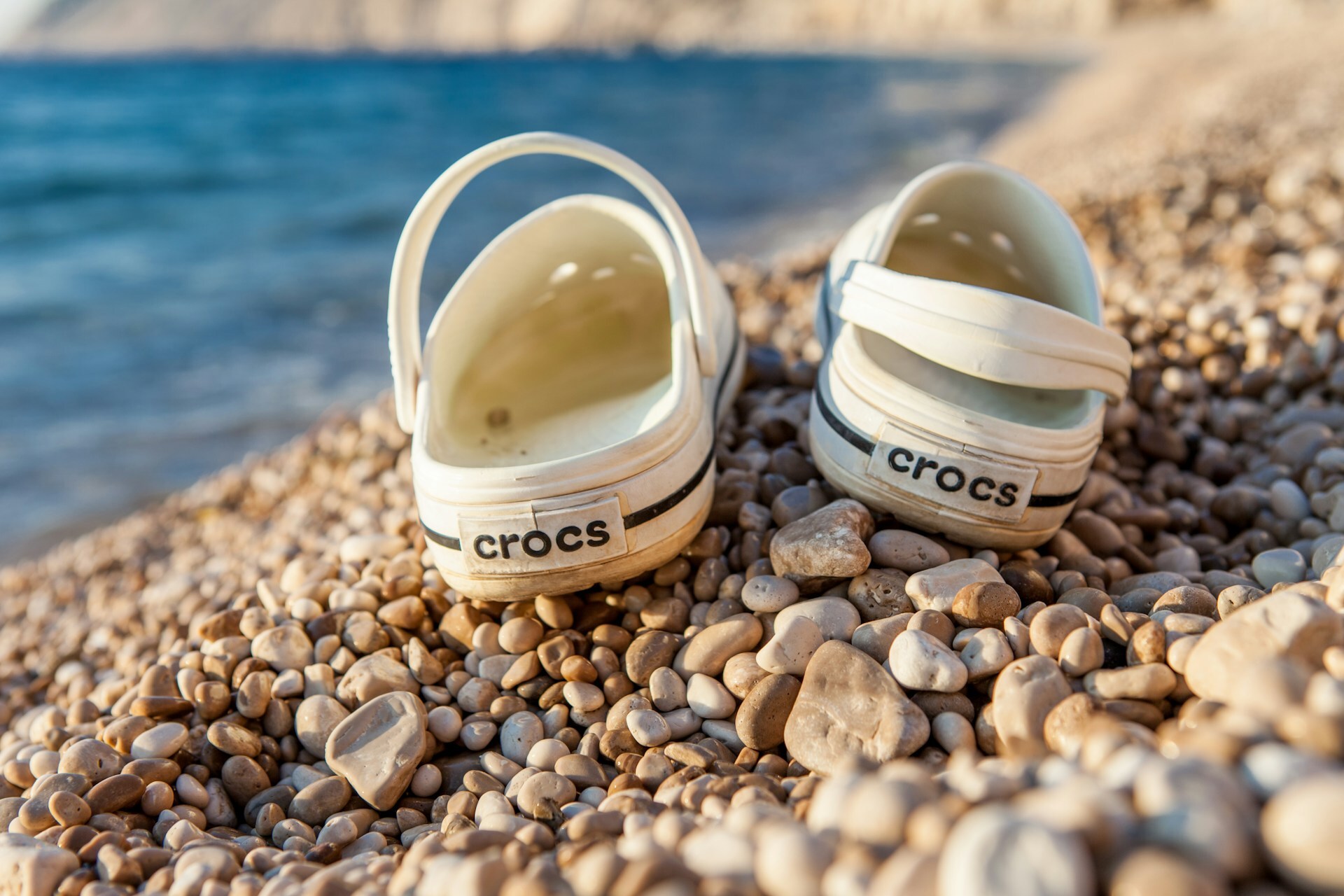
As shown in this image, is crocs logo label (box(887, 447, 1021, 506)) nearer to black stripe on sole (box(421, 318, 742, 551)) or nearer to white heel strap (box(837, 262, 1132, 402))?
white heel strap (box(837, 262, 1132, 402))

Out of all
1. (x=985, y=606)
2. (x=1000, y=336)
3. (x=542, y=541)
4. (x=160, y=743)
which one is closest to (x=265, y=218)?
(x=160, y=743)

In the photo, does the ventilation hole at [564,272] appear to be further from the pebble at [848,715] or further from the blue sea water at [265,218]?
the blue sea water at [265,218]

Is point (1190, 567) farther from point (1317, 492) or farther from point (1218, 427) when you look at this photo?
point (1218, 427)

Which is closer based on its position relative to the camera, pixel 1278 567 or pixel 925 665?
pixel 925 665

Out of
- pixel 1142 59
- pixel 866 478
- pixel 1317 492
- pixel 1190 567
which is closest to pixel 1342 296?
pixel 1317 492

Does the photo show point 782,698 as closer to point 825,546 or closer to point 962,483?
point 825,546

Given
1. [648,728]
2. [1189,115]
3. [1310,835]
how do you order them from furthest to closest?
[1189,115], [648,728], [1310,835]

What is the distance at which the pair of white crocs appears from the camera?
144 centimetres

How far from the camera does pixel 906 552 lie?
1.50 meters

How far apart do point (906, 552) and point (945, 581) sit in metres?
0.10

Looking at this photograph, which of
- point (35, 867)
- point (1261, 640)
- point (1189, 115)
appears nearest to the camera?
point (1261, 640)

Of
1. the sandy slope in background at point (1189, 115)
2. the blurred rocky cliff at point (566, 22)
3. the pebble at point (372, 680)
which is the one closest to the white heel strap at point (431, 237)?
the pebble at point (372, 680)

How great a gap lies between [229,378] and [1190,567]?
166 inches

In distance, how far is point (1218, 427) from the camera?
2.08 m
